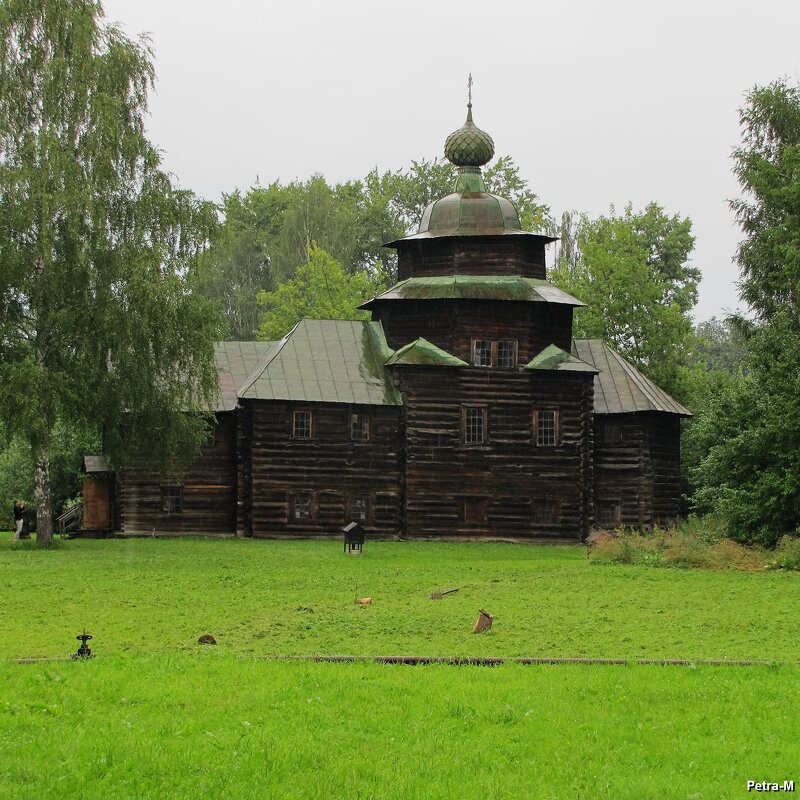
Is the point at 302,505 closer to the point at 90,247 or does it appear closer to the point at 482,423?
the point at 482,423

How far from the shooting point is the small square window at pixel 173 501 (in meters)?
42.1

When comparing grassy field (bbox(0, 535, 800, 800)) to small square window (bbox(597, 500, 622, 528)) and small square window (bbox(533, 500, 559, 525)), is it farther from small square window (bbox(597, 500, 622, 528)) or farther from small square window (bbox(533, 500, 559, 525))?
small square window (bbox(597, 500, 622, 528))

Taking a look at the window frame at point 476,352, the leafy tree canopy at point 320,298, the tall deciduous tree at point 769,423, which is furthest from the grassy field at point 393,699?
the leafy tree canopy at point 320,298

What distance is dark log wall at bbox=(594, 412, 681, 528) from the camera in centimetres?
4394

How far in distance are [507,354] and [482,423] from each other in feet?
8.35

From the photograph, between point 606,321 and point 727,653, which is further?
point 606,321

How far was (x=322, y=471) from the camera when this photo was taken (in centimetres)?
4203

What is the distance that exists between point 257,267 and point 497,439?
140 feet

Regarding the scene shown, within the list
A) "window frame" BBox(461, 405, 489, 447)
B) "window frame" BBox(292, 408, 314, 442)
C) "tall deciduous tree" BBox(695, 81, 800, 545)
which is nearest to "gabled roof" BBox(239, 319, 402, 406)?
"window frame" BBox(292, 408, 314, 442)

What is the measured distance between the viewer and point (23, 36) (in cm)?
3491

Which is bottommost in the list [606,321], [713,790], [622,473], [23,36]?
[713,790]

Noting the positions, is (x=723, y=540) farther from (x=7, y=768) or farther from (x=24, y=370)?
(x=7, y=768)

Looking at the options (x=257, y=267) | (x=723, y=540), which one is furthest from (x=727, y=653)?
(x=257, y=267)

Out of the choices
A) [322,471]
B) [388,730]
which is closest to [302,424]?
[322,471]
